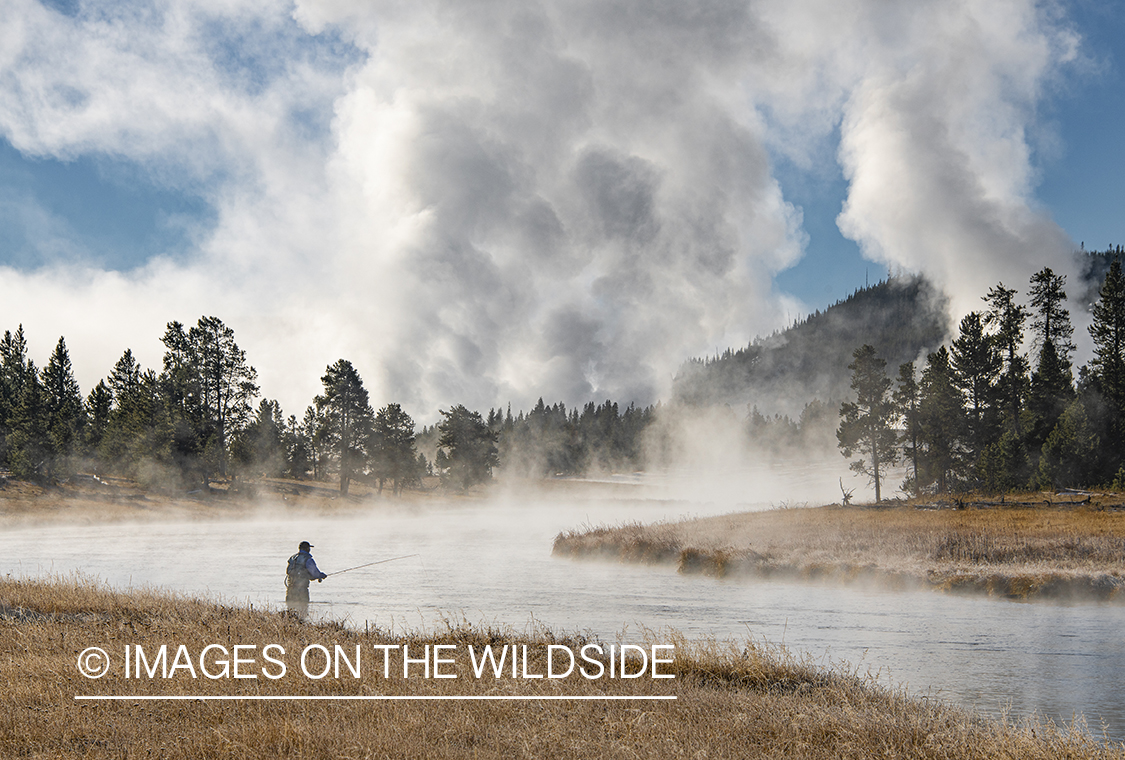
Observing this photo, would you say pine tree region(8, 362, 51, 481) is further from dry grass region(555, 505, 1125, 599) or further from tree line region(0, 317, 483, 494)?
dry grass region(555, 505, 1125, 599)

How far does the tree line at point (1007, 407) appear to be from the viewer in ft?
208

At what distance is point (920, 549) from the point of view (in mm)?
32469

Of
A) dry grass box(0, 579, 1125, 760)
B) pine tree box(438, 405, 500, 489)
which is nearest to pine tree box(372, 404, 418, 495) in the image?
pine tree box(438, 405, 500, 489)

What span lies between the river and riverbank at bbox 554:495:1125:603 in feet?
4.85

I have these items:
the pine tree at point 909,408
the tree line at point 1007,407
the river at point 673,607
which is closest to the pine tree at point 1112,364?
the tree line at point 1007,407

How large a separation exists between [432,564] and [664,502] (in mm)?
69943

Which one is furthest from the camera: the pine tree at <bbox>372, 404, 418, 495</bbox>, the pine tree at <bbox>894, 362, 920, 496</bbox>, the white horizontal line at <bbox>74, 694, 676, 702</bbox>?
the pine tree at <bbox>372, 404, 418, 495</bbox>

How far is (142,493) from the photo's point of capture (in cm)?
6881

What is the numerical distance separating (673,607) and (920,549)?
15.3m

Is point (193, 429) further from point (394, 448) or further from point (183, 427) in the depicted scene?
point (394, 448)

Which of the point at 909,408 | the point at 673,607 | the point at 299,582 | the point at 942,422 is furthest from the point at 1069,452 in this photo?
the point at 299,582

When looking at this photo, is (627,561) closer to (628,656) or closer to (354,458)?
(628,656)

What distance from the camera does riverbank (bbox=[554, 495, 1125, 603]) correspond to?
26.0 m

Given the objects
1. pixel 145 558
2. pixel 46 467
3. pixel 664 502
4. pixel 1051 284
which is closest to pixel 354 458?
pixel 46 467
